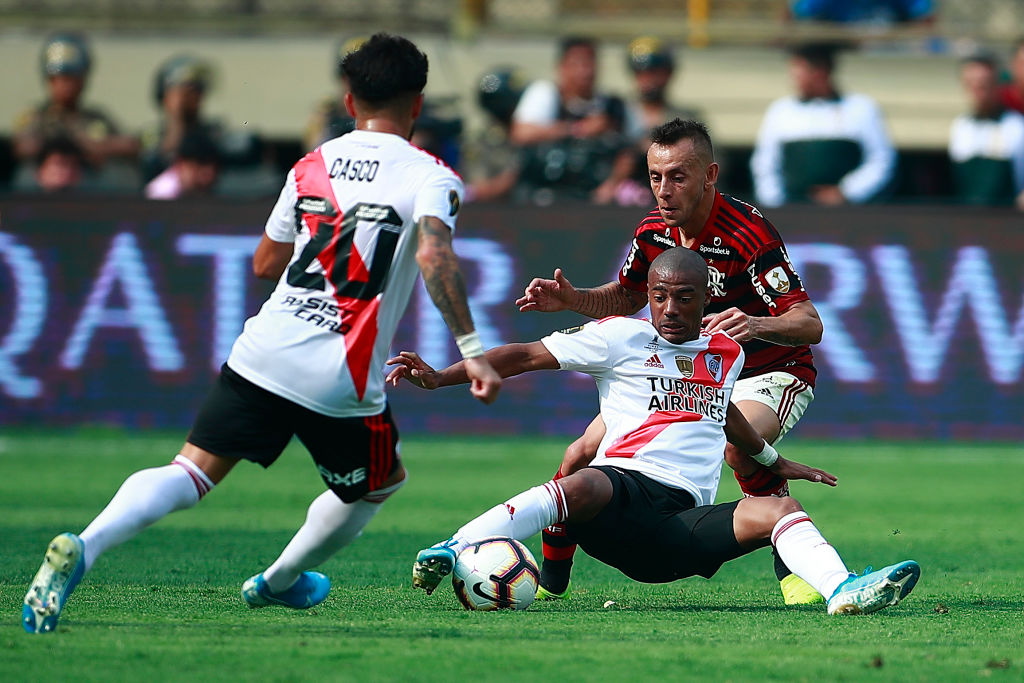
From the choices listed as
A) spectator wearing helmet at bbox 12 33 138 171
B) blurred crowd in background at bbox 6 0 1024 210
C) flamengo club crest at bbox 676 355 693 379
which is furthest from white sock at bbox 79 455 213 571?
spectator wearing helmet at bbox 12 33 138 171

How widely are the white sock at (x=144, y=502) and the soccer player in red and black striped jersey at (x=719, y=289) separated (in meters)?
1.71

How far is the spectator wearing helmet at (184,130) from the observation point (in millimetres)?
15148

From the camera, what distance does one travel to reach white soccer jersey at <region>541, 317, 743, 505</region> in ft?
20.5

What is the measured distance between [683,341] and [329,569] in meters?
2.23

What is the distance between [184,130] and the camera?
1515 cm

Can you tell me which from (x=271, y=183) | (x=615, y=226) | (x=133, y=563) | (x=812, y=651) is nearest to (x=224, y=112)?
(x=271, y=183)

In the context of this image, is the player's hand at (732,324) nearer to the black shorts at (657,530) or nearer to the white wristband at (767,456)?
the white wristband at (767,456)

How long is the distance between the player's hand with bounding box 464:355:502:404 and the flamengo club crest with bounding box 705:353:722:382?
139cm

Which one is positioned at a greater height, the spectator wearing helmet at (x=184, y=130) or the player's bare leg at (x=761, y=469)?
the player's bare leg at (x=761, y=469)

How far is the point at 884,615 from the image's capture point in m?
5.92

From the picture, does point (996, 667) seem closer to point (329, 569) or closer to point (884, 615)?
point (884, 615)

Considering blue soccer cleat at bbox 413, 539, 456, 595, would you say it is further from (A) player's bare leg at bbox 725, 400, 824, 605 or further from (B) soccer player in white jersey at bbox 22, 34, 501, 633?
(A) player's bare leg at bbox 725, 400, 824, 605

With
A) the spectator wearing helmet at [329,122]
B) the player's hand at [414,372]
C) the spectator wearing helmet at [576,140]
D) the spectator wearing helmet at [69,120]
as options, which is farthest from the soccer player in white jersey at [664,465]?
the spectator wearing helmet at [69,120]

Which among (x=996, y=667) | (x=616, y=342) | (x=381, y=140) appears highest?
(x=381, y=140)
